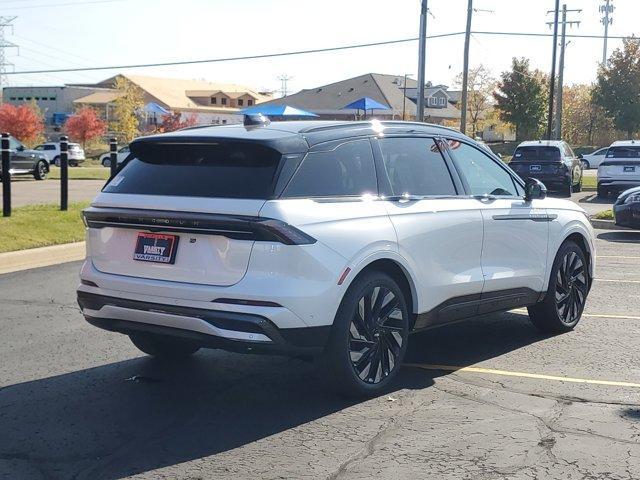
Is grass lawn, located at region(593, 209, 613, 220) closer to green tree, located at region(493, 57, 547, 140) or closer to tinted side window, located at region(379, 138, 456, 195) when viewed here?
tinted side window, located at region(379, 138, 456, 195)

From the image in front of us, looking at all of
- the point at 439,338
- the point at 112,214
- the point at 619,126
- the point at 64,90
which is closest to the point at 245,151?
the point at 112,214

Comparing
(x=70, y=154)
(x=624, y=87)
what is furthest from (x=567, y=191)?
(x=624, y=87)

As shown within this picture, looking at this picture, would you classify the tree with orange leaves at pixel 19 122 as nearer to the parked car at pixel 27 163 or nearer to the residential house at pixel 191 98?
the residential house at pixel 191 98

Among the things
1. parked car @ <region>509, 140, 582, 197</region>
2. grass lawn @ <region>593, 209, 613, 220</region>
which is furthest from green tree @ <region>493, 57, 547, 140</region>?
grass lawn @ <region>593, 209, 613, 220</region>

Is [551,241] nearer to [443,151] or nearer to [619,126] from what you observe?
[443,151]

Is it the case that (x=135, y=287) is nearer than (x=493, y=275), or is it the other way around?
(x=135, y=287)

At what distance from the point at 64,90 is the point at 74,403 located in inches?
4596

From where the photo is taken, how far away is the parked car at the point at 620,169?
24.6 m

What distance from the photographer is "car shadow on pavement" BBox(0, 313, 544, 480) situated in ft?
15.0

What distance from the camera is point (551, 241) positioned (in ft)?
24.5

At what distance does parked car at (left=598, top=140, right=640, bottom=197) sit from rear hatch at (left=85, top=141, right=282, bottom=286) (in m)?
21.4

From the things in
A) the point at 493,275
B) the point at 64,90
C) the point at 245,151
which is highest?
the point at 64,90

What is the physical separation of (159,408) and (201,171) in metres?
1.56

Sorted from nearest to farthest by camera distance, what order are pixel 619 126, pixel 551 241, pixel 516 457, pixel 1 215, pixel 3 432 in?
pixel 516 457
pixel 3 432
pixel 551 241
pixel 1 215
pixel 619 126
